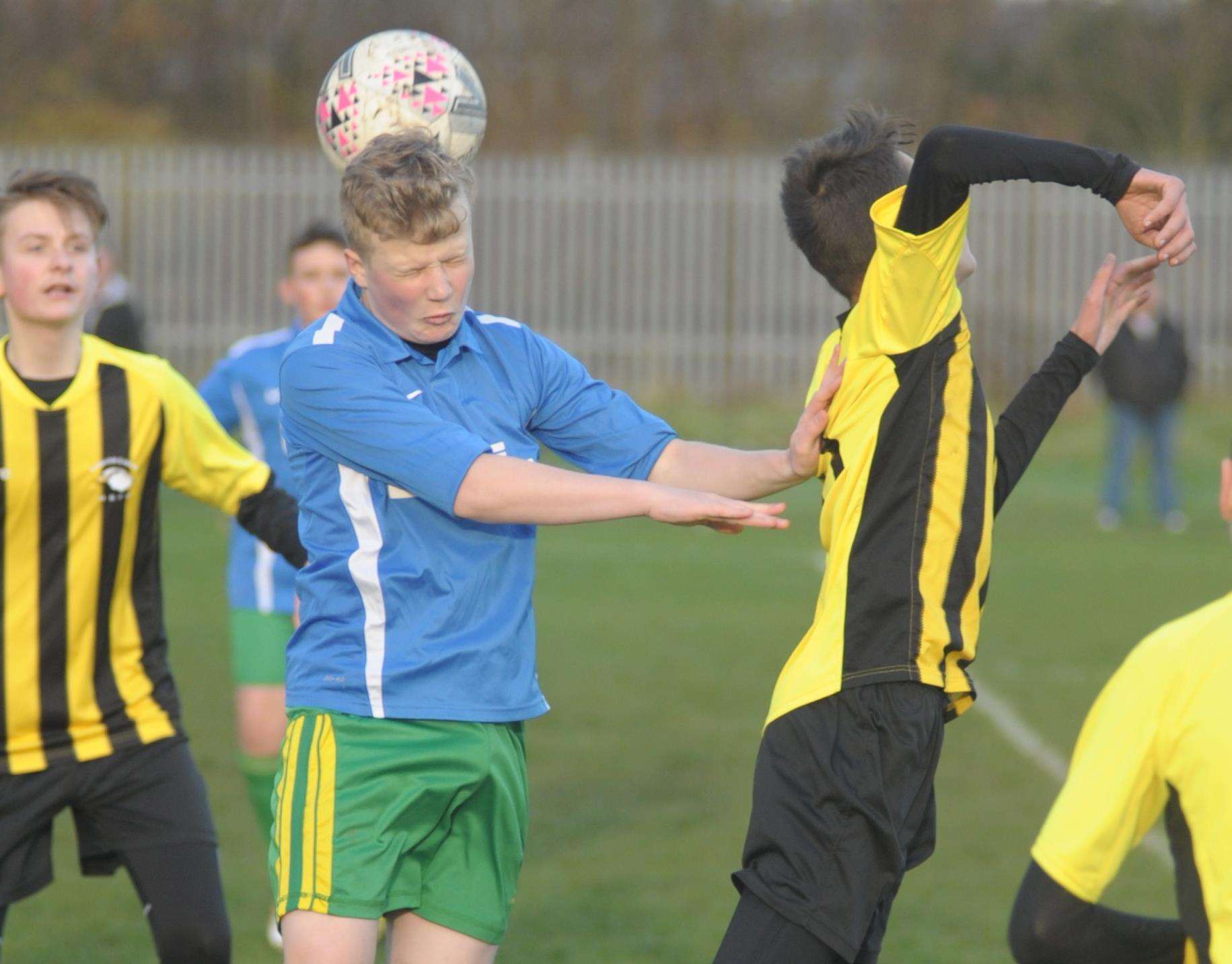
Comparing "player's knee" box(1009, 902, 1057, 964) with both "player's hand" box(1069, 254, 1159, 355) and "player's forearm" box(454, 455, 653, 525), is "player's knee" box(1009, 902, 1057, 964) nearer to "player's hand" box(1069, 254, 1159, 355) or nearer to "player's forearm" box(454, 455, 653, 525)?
"player's forearm" box(454, 455, 653, 525)

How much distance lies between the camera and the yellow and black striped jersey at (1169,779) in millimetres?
2410

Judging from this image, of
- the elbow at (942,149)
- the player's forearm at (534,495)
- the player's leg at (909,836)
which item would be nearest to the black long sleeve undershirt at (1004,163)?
the elbow at (942,149)

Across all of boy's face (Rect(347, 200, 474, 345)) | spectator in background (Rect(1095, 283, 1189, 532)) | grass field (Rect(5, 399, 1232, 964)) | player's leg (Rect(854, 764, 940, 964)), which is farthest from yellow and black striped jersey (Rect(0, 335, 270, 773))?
spectator in background (Rect(1095, 283, 1189, 532))

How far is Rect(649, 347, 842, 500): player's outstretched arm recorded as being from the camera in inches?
126

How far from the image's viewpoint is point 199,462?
4230mm

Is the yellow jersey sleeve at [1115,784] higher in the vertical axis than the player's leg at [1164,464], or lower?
higher

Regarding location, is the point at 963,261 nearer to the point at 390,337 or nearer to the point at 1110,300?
the point at 1110,300

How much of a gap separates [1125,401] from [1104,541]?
1.82 meters

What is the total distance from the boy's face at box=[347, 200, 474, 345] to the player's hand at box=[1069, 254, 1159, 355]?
4.31ft

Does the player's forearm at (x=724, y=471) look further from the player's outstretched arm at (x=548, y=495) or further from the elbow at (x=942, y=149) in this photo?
the elbow at (x=942, y=149)

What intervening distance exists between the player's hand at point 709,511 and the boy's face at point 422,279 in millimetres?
539

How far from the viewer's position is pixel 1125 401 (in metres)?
15.0

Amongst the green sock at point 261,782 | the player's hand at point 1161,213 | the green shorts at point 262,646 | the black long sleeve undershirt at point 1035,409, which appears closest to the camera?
the player's hand at point 1161,213

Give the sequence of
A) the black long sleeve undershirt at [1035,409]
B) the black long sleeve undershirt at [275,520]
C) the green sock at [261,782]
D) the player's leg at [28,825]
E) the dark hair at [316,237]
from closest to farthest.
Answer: the black long sleeve undershirt at [1035,409], the player's leg at [28,825], the black long sleeve undershirt at [275,520], the green sock at [261,782], the dark hair at [316,237]
